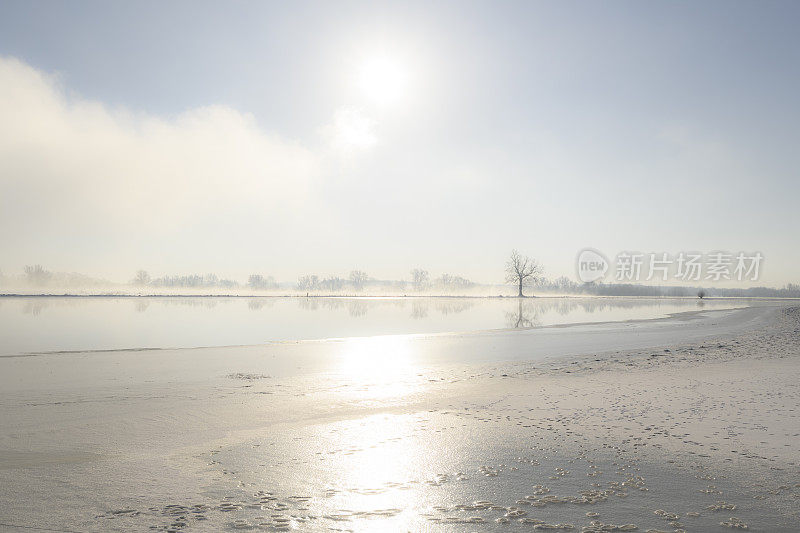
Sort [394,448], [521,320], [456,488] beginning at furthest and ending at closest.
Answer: [521,320] → [394,448] → [456,488]

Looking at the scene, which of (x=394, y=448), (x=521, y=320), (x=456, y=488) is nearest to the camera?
(x=456, y=488)

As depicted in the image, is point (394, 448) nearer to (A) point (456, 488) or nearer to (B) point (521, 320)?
(A) point (456, 488)

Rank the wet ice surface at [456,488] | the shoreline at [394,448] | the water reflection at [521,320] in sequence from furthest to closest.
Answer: the water reflection at [521,320] < the shoreline at [394,448] < the wet ice surface at [456,488]

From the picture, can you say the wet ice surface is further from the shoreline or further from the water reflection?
the water reflection

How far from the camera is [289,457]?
560 cm

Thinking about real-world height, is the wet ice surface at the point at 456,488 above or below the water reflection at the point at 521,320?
above

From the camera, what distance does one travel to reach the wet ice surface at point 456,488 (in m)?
4.04

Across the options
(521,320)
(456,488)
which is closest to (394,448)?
(456,488)

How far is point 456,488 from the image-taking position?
187 inches

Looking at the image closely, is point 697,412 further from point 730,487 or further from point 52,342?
point 52,342

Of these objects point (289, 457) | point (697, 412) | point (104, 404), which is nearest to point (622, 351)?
point (697, 412)

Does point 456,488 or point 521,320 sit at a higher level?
point 456,488

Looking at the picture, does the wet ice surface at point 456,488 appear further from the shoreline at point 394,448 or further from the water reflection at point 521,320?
the water reflection at point 521,320

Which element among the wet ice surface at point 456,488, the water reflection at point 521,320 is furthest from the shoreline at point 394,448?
the water reflection at point 521,320
